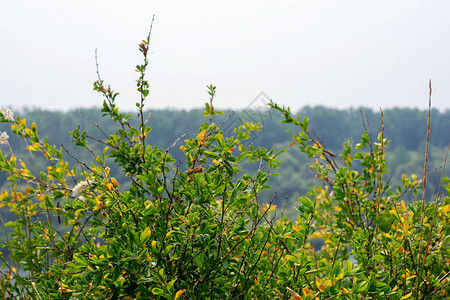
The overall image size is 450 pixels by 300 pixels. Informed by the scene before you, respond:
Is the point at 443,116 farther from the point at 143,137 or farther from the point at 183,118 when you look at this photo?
the point at 143,137

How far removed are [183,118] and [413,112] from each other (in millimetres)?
38990

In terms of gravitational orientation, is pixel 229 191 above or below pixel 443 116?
above

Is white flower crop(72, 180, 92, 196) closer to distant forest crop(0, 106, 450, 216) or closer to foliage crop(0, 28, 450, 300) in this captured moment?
foliage crop(0, 28, 450, 300)

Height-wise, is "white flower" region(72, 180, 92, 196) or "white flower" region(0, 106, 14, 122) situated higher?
"white flower" region(0, 106, 14, 122)

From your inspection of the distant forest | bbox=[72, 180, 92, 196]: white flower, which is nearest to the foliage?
bbox=[72, 180, 92, 196]: white flower

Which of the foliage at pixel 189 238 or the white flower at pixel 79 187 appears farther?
the white flower at pixel 79 187

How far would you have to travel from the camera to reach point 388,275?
1.97 meters

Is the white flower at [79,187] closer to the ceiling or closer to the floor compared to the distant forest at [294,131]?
closer to the ceiling

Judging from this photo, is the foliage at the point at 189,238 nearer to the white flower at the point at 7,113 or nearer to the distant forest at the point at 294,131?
the white flower at the point at 7,113

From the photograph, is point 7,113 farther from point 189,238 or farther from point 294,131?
point 294,131

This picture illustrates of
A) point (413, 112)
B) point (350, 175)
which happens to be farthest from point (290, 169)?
point (350, 175)

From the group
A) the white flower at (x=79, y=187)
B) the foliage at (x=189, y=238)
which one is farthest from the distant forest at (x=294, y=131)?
the white flower at (x=79, y=187)

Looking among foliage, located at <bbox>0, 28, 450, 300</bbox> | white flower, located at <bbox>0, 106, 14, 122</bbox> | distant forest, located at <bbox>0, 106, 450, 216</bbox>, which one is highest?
white flower, located at <bbox>0, 106, 14, 122</bbox>

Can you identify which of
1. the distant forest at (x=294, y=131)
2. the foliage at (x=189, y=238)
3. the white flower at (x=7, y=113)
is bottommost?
the distant forest at (x=294, y=131)
